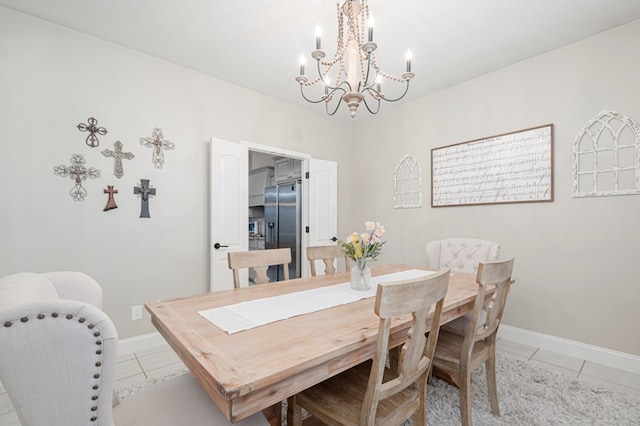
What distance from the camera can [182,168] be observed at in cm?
308

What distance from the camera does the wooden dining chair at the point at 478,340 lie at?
1527 millimetres

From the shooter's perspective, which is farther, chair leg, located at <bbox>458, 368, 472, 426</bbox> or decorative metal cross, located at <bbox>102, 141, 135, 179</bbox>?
decorative metal cross, located at <bbox>102, 141, 135, 179</bbox>

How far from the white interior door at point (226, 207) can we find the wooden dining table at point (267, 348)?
1560 mm

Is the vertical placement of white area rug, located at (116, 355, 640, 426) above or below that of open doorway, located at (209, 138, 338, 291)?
below

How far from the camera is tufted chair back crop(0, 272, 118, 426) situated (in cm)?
62

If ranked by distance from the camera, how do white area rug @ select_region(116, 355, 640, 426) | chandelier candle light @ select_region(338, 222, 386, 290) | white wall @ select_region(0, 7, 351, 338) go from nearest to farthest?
1. white area rug @ select_region(116, 355, 640, 426)
2. chandelier candle light @ select_region(338, 222, 386, 290)
3. white wall @ select_region(0, 7, 351, 338)

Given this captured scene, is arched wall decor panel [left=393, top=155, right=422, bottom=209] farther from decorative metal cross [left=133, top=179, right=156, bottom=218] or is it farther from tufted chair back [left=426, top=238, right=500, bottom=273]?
decorative metal cross [left=133, top=179, right=156, bottom=218]

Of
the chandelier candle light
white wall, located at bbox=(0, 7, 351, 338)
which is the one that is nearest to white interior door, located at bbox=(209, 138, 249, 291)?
white wall, located at bbox=(0, 7, 351, 338)

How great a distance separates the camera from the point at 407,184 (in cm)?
397

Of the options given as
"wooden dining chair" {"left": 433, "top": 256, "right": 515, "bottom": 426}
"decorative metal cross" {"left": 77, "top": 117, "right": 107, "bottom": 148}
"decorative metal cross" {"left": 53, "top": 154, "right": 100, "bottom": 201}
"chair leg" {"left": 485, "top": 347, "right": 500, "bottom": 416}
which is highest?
"decorative metal cross" {"left": 77, "top": 117, "right": 107, "bottom": 148}

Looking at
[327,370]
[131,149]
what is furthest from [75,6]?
[327,370]

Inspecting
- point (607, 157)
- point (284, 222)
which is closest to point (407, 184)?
point (607, 157)

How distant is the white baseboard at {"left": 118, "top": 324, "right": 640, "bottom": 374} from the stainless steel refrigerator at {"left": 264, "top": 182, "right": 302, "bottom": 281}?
2303 millimetres

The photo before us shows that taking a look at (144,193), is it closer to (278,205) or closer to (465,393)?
(278,205)
